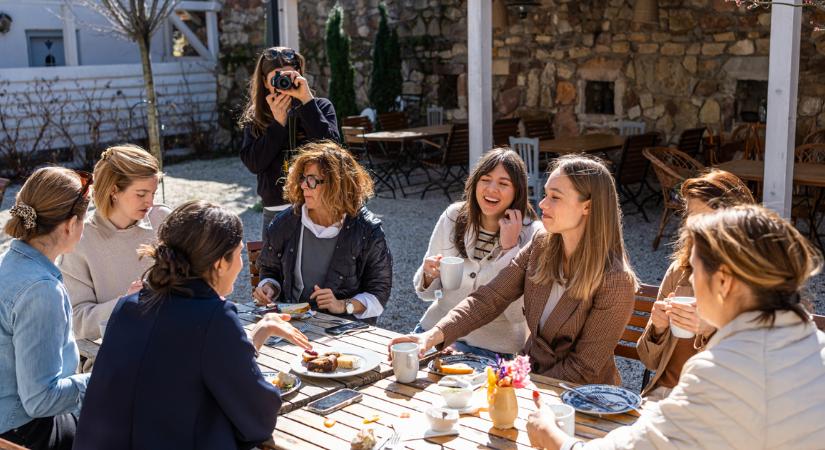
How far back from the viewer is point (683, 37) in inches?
369

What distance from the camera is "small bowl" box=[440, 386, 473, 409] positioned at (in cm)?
243

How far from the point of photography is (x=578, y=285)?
9.64 ft

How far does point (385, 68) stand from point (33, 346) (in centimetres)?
999

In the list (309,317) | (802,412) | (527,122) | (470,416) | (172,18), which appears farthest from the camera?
(172,18)

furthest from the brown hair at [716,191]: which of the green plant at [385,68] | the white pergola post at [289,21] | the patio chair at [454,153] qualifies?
the green plant at [385,68]

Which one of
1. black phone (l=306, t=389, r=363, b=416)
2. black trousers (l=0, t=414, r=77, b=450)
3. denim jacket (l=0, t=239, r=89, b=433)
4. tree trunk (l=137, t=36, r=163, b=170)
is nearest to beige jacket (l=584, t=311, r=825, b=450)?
black phone (l=306, t=389, r=363, b=416)

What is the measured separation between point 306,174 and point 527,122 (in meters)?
6.95

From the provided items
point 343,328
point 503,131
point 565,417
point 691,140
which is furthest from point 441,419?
point 503,131

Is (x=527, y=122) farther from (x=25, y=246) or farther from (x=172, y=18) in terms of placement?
(x=25, y=246)

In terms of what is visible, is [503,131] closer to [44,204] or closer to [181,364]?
[44,204]

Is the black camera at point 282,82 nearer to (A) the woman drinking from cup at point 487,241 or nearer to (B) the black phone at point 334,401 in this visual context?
(A) the woman drinking from cup at point 487,241

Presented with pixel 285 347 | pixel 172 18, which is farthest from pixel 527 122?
pixel 285 347

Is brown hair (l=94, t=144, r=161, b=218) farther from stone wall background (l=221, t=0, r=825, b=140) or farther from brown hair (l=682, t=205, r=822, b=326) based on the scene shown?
stone wall background (l=221, t=0, r=825, b=140)

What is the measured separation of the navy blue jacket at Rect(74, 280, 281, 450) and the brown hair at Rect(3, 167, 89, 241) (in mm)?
614
